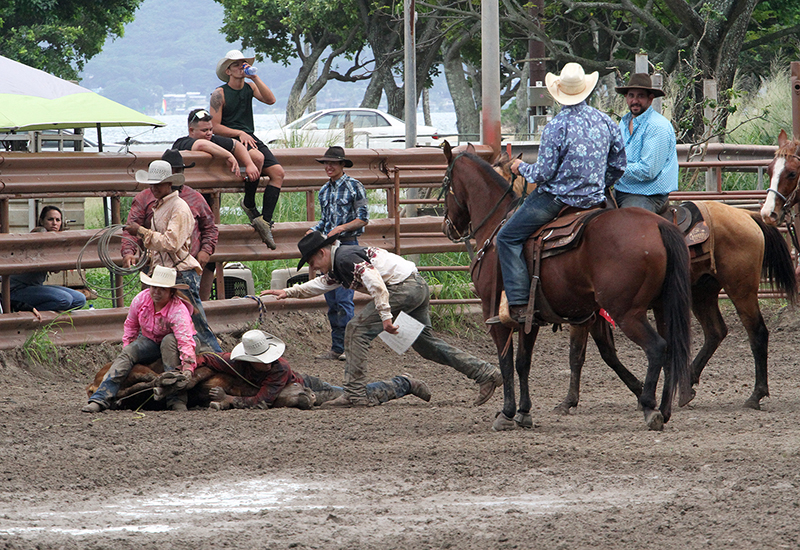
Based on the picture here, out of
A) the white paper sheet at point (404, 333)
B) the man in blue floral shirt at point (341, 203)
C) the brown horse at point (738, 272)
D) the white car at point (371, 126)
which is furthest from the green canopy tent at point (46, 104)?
the white car at point (371, 126)

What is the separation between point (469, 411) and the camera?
305 inches

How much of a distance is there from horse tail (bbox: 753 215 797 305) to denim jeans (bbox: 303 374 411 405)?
3161 millimetres

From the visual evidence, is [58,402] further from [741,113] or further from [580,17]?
[580,17]

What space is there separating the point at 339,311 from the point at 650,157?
3453mm

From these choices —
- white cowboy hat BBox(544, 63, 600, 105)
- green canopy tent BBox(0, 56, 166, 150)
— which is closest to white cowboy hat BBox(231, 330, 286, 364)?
white cowboy hat BBox(544, 63, 600, 105)

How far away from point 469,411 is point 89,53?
1421 inches

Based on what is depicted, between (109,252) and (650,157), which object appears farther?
(109,252)

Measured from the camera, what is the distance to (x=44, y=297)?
870cm

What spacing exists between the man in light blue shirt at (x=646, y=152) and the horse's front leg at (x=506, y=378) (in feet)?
5.38

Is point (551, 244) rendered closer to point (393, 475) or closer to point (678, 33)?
point (393, 475)

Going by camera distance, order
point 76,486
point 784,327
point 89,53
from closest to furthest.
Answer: point 76,486 < point 784,327 < point 89,53

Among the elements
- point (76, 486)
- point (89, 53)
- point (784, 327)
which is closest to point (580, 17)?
point (89, 53)

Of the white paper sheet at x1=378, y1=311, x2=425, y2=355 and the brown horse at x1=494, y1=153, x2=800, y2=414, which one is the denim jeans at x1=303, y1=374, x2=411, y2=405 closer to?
the white paper sheet at x1=378, y1=311, x2=425, y2=355

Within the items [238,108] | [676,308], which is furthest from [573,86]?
[238,108]
